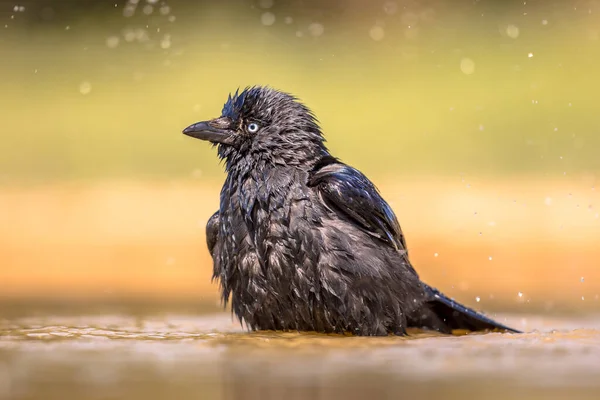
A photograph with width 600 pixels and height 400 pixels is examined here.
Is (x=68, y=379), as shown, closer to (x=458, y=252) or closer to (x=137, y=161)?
(x=458, y=252)

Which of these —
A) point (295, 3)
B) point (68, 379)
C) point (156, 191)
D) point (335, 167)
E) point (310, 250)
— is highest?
point (295, 3)

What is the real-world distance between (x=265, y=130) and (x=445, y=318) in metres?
1.79

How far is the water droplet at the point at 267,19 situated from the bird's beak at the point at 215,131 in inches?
647

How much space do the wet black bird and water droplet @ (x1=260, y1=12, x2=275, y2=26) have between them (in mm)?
16576

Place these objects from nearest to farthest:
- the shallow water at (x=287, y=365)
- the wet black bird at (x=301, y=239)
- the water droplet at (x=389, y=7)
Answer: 1. the shallow water at (x=287, y=365)
2. the wet black bird at (x=301, y=239)
3. the water droplet at (x=389, y=7)

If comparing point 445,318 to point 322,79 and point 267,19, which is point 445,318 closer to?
point 322,79

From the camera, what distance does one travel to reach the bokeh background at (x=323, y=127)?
34.9 feet

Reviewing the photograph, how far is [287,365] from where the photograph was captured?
5.00m

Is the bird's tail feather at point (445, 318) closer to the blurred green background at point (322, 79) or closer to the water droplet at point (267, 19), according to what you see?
the blurred green background at point (322, 79)

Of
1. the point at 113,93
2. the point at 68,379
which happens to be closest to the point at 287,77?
the point at 113,93

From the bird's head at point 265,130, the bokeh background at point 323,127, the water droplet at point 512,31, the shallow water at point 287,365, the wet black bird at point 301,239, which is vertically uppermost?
the water droplet at point 512,31

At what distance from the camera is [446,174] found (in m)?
16.7

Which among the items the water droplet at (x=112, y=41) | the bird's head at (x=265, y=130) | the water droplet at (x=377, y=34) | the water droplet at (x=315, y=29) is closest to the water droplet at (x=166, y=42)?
the water droplet at (x=112, y=41)

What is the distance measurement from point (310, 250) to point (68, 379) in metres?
1.94
